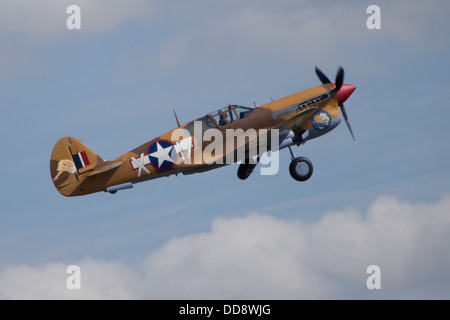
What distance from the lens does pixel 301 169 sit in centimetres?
2511

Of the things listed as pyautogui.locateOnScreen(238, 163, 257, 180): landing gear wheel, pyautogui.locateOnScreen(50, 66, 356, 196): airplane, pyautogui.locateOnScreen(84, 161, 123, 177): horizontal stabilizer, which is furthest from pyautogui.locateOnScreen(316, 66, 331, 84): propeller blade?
pyautogui.locateOnScreen(84, 161, 123, 177): horizontal stabilizer

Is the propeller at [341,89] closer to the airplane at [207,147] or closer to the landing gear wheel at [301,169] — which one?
the airplane at [207,147]

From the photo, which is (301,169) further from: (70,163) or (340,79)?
(70,163)

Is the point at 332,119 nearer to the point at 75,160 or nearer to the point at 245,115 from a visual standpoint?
the point at 245,115

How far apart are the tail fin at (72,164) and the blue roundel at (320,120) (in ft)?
21.6

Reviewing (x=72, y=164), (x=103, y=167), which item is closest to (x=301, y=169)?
(x=103, y=167)

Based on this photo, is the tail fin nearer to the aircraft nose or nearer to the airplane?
the airplane

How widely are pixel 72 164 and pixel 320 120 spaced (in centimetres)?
823

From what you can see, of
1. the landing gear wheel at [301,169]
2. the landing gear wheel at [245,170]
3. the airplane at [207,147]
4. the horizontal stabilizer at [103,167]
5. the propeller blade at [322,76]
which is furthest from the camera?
the propeller blade at [322,76]

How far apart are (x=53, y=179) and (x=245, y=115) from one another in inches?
255

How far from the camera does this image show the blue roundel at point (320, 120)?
2511 centimetres

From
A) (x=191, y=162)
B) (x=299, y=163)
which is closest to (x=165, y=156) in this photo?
(x=191, y=162)

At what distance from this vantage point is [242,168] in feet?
88.1

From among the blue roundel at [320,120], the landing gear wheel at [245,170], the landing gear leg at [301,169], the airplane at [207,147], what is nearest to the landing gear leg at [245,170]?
the landing gear wheel at [245,170]
